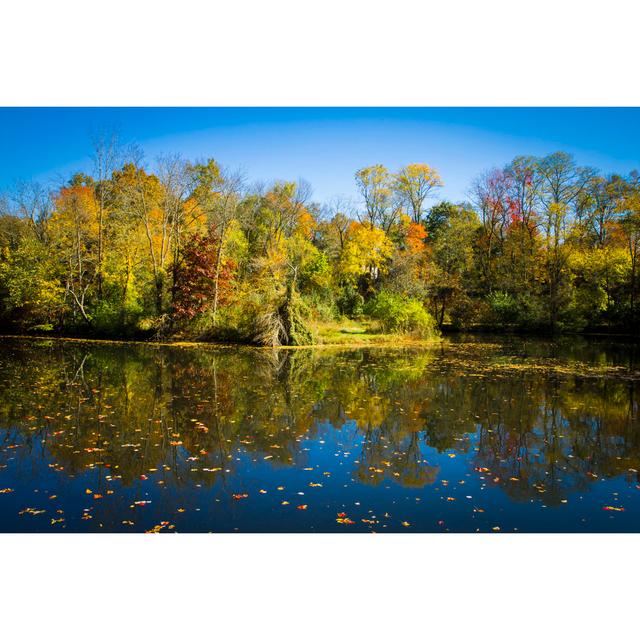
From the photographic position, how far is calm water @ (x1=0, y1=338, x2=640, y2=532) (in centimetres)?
585

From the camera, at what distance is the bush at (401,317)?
2856 cm

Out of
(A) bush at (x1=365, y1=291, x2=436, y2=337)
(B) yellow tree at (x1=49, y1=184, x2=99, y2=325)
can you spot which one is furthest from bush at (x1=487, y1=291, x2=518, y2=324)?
(B) yellow tree at (x1=49, y1=184, x2=99, y2=325)

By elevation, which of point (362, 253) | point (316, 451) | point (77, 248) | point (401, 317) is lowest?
point (316, 451)

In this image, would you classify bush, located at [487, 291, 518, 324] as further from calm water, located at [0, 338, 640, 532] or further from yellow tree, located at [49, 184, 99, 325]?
yellow tree, located at [49, 184, 99, 325]

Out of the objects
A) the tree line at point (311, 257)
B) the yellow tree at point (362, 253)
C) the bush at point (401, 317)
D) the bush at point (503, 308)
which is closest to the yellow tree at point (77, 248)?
the tree line at point (311, 257)

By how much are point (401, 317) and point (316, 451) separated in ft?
68.7

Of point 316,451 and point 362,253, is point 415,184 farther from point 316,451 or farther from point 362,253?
point 316,451

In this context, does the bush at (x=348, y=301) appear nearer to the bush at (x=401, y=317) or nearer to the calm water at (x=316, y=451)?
the bush at (x=401, y=317)

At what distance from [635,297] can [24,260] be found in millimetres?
40399

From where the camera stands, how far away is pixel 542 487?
270 inches

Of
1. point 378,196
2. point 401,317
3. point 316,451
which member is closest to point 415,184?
point 378,196

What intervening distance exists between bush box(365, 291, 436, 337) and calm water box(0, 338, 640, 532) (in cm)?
1219

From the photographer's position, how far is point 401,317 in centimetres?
2856

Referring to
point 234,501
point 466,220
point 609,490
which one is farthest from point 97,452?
point 466,220
